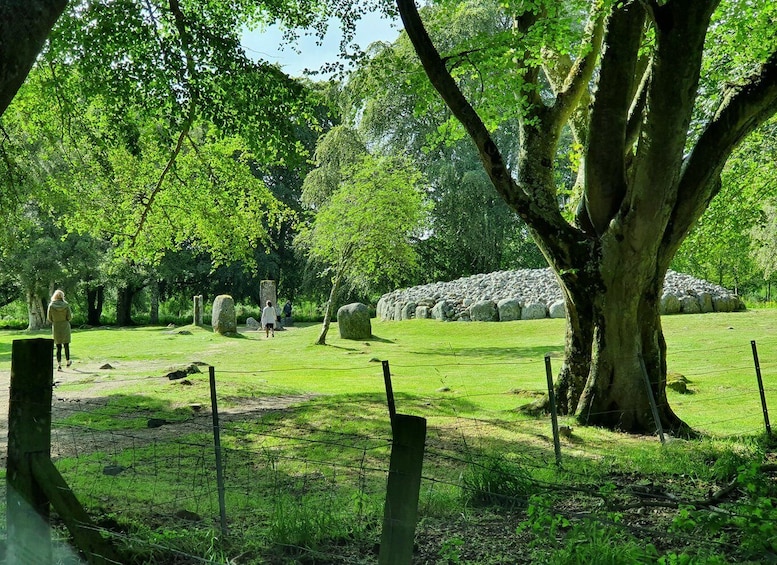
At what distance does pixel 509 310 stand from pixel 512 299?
0.66 m

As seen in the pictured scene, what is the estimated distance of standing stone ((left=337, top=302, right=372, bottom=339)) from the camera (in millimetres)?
24734

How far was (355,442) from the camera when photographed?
8953 millimetres

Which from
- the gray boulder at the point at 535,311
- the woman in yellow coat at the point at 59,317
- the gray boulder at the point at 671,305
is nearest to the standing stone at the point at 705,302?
the gray boulder at the point at 671,305

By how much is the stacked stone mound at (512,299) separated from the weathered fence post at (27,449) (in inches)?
945

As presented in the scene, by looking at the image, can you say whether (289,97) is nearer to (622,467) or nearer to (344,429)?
(344,429)

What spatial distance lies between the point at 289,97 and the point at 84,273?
32.5 meters

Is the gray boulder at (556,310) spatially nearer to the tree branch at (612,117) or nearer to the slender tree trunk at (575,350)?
the slender tree trunk at (575,350)

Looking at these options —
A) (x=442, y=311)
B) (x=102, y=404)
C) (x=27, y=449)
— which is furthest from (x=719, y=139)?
(x=442, y=311)

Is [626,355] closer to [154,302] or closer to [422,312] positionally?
[422,312]

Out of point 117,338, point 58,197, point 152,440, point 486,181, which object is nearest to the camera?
point 152,440

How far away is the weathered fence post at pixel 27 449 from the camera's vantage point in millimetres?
3584

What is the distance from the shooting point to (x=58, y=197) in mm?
16422

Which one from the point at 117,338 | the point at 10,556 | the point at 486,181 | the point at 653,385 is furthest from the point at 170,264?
the point at 10,556

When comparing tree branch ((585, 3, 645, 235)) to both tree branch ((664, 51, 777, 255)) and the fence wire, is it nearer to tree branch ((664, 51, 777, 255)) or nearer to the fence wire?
tree branch ((664, 51, 777, 255))
